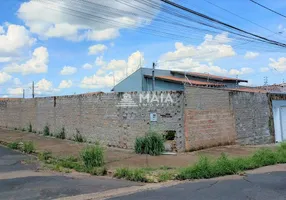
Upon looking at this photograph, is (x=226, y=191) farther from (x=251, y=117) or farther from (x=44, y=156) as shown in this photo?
(x=251, y=117)

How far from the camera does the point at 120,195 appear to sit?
23.5ft

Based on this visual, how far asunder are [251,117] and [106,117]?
8027 mm

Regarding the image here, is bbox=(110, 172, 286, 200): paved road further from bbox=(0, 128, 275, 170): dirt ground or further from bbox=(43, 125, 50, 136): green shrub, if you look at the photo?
bbox=(43, 125, 50, 136): green shrub

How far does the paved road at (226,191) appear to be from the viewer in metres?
6.68

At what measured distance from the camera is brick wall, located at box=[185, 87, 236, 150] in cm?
1341

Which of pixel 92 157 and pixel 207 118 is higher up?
pixel 207 118

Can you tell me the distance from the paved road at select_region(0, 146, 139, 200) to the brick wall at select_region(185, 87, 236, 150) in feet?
18.3

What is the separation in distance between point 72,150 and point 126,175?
5.86 metres

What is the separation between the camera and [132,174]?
29.0 feet

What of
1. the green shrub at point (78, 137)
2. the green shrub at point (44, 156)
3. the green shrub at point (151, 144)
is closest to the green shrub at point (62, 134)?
the green shrub at point (78, 137)

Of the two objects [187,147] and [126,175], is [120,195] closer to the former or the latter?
[126,175]

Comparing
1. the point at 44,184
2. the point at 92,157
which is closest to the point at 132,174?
the point at 92,157

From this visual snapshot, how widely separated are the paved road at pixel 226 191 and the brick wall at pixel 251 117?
8.13 metres

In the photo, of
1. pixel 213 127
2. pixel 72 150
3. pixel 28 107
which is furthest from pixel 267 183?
pixel 28 107
